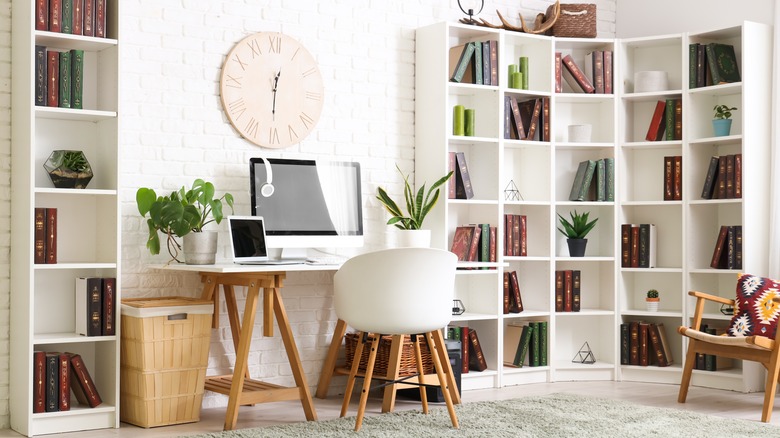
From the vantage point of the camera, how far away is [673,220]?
5.59 m

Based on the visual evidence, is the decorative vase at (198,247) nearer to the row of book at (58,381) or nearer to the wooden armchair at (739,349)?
the row of book at (58,381)

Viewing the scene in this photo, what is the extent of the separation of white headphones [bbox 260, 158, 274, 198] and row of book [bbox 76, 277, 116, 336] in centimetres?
85

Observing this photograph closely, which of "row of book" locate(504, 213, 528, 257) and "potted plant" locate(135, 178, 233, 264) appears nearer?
"potted plant" locate(135, 178, 233, 264)

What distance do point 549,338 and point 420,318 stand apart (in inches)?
73.5

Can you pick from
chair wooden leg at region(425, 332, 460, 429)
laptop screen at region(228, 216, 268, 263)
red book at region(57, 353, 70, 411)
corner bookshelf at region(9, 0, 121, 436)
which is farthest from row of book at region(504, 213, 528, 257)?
red book at region(57, 353, 70, 411)

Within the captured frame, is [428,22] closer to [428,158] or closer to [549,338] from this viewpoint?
[428,158]

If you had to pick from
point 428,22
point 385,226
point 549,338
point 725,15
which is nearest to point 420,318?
point 385,226

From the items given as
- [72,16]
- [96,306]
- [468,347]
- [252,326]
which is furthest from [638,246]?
[72,16]

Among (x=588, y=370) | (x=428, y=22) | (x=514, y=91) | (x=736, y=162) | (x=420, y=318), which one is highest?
(x=428, y=22)

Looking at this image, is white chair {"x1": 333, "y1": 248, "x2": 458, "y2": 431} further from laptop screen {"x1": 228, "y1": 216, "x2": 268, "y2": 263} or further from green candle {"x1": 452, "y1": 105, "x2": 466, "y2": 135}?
green candle {"x1": 452, "y1": 105, "x2": 466, "y2": 135}

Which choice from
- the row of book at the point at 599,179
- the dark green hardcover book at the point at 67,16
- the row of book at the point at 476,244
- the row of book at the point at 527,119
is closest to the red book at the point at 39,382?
the dark green hardcover book at the point at 67,16

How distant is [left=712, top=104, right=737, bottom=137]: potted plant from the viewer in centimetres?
523

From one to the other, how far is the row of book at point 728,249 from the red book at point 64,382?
11.3 feet

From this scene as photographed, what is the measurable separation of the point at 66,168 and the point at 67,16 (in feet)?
2.10
